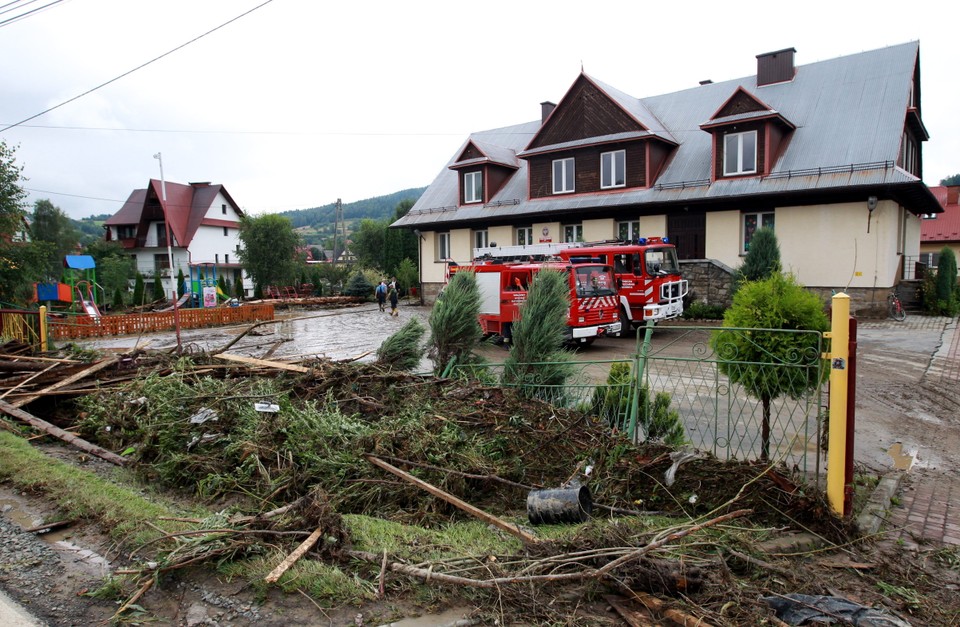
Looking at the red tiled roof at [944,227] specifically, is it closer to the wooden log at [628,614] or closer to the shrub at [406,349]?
the shrub at [406,349]

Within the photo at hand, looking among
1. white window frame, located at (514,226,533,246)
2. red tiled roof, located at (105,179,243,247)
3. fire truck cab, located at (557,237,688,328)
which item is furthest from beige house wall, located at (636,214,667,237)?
red tiled roof, located at (105,179,243,247)

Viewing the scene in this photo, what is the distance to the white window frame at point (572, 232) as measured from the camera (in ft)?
88.4

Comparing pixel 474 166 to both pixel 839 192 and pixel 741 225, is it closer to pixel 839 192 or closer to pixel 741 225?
pixel 741 225

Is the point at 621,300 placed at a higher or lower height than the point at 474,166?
lower

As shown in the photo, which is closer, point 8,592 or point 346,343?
point 8,592

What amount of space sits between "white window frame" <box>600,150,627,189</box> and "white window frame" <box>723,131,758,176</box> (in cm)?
406

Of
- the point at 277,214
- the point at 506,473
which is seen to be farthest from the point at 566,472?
the point at 277,214

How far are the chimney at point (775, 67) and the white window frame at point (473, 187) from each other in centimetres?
1296

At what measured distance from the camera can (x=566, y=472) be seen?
18.3ft

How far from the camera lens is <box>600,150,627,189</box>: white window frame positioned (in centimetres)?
2562

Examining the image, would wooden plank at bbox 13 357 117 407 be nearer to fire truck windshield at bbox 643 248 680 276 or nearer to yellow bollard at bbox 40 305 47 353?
yellow bollard at bbox 40 305 47 353

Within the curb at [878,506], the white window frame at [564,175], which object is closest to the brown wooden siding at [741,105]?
the white window frame at [564,175]

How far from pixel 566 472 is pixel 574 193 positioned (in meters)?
22.6

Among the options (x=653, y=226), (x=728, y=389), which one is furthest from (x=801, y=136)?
(x=728, y=389)
